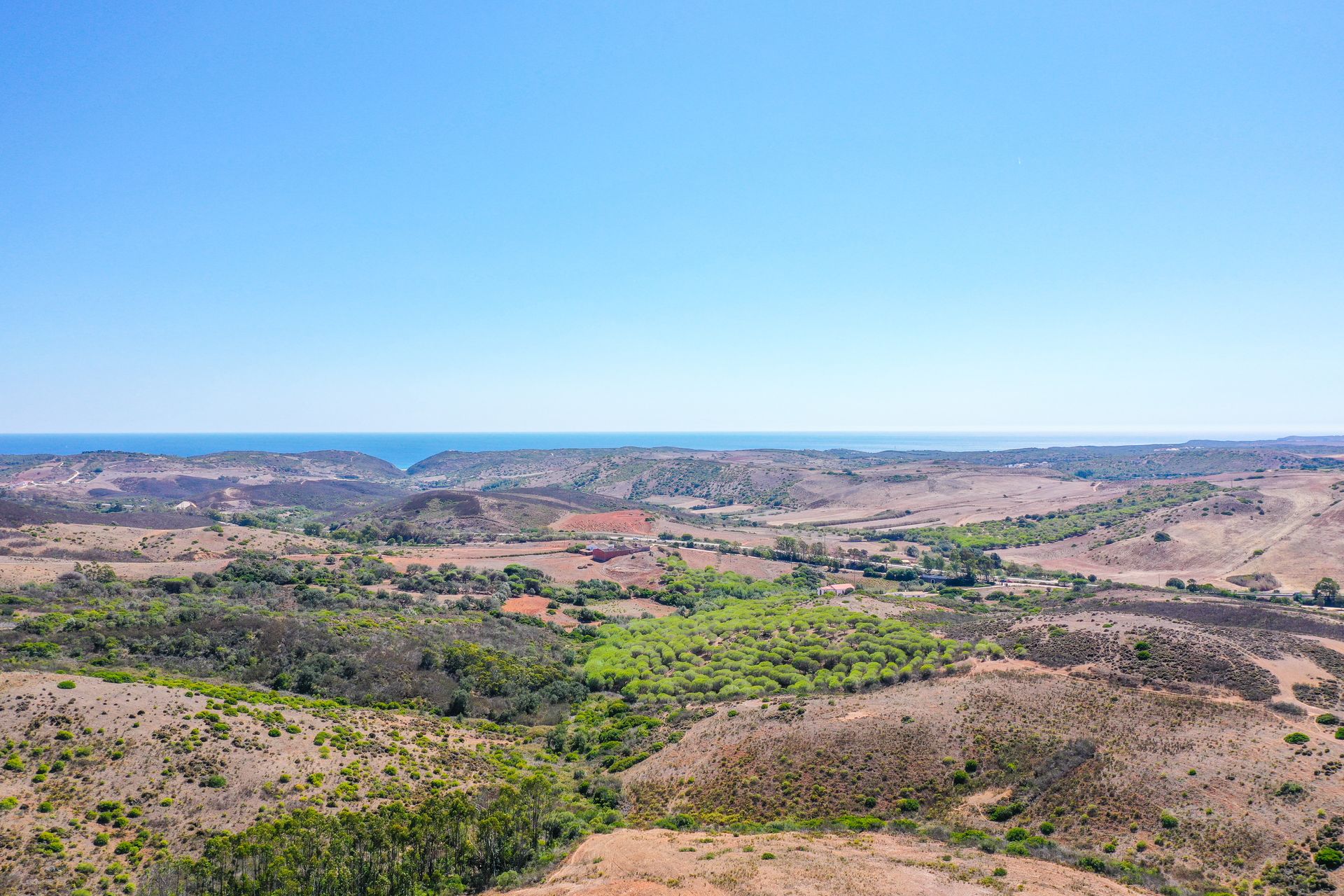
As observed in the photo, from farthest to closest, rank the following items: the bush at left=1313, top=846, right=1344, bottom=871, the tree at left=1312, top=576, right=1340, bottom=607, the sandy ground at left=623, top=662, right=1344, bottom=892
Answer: the tree at left=1312, top=576, right=1340, bottom=607 < the sandy ground at left=623, top=662, right=1344, bottom=892 < the bush at left=1313, top=846, right=1344, bottom=871

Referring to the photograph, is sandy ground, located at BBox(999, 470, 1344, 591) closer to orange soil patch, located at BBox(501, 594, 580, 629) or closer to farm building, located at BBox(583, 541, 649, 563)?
farm building, located at BBox(583, 541, 649, 563)

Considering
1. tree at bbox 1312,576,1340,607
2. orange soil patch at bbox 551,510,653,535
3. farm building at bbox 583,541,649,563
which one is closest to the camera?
tree at bbox 1312,576,1340,607

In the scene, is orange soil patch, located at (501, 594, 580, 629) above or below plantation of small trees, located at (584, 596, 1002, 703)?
below

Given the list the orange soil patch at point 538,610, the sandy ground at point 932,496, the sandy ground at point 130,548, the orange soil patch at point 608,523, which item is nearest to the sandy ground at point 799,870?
the orange soil patch at point 538,610

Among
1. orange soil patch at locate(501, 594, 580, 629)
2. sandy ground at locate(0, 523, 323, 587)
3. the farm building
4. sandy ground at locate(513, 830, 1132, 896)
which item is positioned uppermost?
sandy ground at locate(0, 523, 323, 587)

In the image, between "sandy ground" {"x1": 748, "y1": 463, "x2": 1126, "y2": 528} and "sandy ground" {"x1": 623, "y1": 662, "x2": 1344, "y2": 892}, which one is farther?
"sandy ground" {"x1": 748, "y1": 463, "x2": 1126, "y2": 528}

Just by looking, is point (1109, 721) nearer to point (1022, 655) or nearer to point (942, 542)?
point (1022, 655)

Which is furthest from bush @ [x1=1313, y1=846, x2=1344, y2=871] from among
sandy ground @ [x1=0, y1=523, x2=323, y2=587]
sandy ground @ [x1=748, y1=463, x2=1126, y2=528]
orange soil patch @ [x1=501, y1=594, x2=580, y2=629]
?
sandy ground @ [x1=748, y1=463, x2=1126, y2=528]

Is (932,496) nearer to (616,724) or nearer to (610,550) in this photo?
(610,550)

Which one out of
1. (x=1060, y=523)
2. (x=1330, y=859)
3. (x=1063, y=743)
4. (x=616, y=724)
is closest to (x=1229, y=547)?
(x=1060, y=523)
